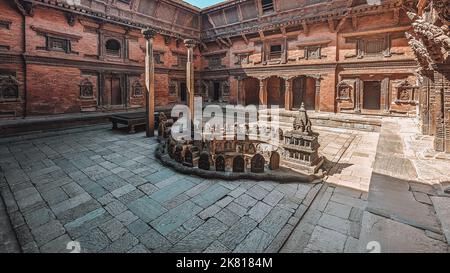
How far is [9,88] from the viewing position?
10500 millimetres

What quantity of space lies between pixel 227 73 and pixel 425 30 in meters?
15.2

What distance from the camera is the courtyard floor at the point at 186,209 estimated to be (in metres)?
3.13

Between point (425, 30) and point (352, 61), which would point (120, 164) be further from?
point (352, 61)

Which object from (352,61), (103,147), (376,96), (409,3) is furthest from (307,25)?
(103,147)

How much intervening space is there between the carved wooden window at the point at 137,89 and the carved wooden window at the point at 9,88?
6.21 meters

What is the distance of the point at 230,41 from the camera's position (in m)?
18.1

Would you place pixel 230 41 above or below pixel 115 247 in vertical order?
above

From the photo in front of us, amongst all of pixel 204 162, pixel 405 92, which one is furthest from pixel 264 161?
pixel 405 92

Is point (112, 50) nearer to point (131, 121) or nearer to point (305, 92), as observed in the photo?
point (131, 121)

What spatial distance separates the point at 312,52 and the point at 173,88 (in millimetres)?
11002

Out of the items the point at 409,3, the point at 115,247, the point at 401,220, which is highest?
the point at 409,3

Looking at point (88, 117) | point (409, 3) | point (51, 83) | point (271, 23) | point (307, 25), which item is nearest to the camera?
point (409, 3)

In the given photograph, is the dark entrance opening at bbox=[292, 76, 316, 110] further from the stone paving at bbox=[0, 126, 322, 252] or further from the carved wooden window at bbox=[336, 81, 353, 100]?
the stone paving at bbox=[0, 126, 322, 252]

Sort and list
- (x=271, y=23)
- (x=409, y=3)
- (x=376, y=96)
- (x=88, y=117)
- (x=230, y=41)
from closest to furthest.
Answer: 1. (x=409, y=3)
2. (x=88, y=117)
3. (x=376, y=96)
4. (x=271, y=23)
5. (x=230, y=41)
